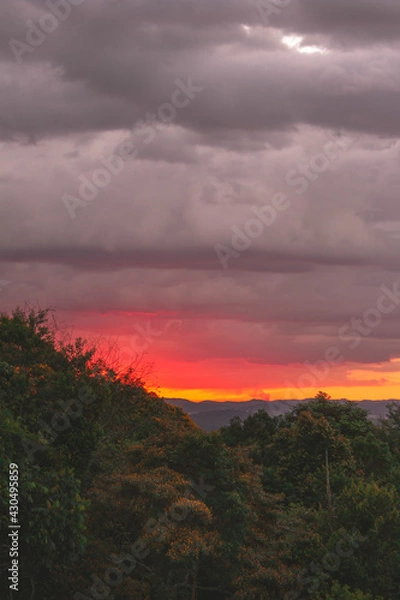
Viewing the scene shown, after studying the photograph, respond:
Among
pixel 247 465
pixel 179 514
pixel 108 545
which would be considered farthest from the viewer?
pixel 247 465

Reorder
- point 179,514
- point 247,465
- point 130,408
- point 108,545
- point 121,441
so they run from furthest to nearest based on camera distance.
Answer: point 130,408 → point 121,441 → point 247,465 → point 108,545 → point 179,514

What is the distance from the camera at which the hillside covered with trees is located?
27.7 meters

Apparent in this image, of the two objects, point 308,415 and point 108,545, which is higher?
point 308,415

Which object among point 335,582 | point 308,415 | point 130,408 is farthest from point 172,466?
point 308,415

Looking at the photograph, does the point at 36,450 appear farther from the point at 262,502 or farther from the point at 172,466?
the point at 262,502

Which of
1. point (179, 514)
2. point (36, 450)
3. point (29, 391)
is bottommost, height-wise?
point (179, 514)

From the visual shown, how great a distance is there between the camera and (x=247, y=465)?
1288 inches

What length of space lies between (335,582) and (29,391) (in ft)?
46.5

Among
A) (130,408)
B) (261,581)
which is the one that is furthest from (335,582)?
(130,408)

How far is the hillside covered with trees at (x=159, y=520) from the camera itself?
27.7m

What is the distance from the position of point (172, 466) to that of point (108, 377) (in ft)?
32.2

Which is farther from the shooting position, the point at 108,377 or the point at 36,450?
the point at 108,377

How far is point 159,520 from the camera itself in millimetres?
28859

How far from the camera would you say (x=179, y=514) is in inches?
1124
